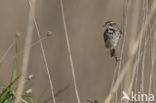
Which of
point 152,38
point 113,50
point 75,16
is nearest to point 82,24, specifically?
point 75,16

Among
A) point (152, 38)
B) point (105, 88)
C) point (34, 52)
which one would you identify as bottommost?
point (105, 88)

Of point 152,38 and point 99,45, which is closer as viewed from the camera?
point 152,38

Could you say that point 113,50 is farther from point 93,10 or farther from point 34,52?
point 34,52

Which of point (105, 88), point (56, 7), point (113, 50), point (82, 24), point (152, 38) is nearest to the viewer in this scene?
point (152, 38)

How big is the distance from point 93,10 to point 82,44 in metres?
0.44

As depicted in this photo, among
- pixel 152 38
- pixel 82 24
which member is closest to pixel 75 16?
pixel 82 24

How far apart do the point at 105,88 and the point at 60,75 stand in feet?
2.67

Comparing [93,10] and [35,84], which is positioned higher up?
[93,10]

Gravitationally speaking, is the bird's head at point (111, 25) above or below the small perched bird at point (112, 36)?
above

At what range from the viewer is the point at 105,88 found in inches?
218

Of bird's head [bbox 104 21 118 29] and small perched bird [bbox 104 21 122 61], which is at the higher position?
bird's head [bbox 104 21 118 29]

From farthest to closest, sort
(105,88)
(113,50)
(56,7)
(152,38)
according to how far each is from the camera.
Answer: (56,7) < (105,88) < (113,50) < (152,38)

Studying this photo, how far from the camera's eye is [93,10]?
5.83m

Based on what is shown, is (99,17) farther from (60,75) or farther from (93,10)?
(60,75)
